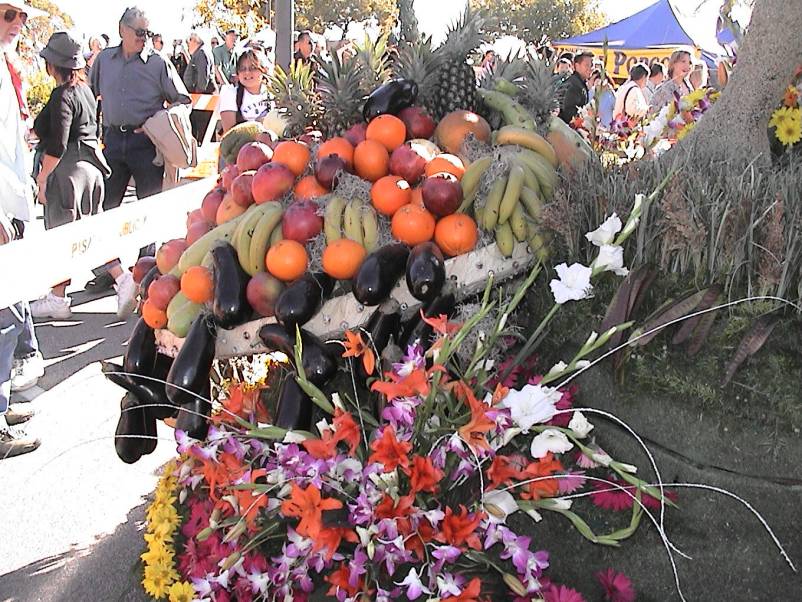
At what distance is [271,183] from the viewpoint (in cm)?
230

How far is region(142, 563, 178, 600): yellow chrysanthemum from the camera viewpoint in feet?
7.36

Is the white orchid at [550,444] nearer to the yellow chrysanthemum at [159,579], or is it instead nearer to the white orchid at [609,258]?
the white orchid at [609,258]

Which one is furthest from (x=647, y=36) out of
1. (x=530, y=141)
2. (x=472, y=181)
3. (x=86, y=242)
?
(x=472, y=181)

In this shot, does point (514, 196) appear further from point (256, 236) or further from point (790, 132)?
point (790, 132)

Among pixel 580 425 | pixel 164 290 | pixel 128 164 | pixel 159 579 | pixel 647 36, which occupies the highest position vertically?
pixel 164 290

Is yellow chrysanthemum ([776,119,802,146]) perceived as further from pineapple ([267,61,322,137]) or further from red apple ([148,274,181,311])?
red apple ([148,274,181,311])

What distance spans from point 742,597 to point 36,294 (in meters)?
3.31

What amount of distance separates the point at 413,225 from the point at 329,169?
32 cm

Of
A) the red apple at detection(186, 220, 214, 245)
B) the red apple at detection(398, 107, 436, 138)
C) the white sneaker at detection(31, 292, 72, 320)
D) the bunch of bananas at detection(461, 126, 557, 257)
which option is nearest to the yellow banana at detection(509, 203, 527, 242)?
Answer: the bunch of bananas at detection(461, 126, 557, 257)

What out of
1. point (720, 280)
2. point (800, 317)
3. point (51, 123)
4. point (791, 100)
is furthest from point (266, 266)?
point (51, 123)

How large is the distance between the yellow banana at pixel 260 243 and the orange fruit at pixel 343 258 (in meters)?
0.19

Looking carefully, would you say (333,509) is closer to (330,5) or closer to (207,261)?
(207,261)

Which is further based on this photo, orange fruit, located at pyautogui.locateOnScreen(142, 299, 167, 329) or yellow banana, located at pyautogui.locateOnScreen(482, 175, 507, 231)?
orange fruit, located at pyautogui.locateOnScreen(142, 299, 167, 329)

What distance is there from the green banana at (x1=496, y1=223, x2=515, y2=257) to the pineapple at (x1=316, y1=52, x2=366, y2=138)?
2.25ft
